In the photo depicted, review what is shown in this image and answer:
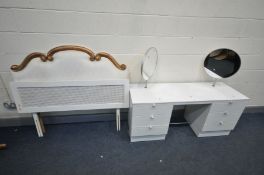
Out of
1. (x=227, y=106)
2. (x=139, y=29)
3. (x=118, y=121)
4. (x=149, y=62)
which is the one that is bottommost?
(x=118, y=121)

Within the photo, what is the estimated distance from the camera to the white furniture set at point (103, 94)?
1.34m

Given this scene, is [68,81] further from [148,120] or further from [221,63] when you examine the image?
→ [221,63]

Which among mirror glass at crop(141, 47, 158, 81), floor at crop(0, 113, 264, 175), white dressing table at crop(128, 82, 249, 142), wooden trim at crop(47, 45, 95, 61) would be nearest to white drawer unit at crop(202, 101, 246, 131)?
white dressing table at crop(128, 82, 249, 142)

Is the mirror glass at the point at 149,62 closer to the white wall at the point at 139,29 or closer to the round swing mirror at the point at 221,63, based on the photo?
the white wall at the point at 139,29

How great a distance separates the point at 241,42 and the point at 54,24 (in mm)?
1848

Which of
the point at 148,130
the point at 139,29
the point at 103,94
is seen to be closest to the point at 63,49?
the point at 103,94

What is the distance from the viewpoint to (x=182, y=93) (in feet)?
5.04

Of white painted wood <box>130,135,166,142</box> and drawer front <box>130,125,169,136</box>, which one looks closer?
drawer front <box>130,125,169,136</box>

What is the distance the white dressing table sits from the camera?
1398 mm

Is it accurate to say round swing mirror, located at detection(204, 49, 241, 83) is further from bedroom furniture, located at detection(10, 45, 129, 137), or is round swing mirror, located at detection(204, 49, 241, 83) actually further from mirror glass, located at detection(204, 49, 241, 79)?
bedroom furniture, located at detection(10, 45, 129, 137)

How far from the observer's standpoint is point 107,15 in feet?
4.49

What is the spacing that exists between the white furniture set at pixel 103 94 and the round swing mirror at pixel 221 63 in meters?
0.19

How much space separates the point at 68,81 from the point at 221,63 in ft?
5.02

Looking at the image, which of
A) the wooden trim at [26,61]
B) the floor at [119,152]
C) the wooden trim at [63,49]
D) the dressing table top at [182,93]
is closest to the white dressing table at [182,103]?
the dressing table top at [182,93]
